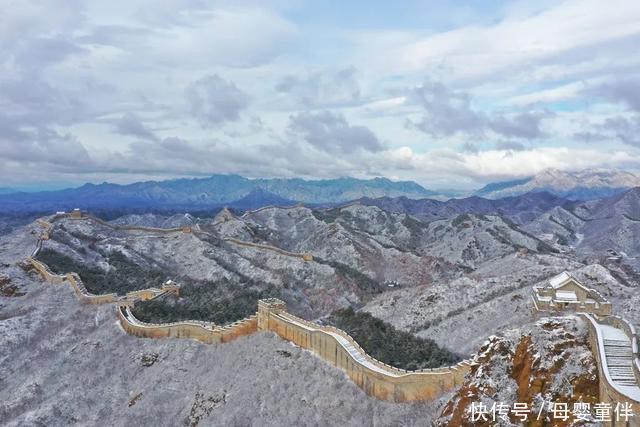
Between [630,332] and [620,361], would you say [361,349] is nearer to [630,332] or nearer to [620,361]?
[630,332]

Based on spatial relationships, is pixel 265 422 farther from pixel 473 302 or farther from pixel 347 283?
pixel 347 283

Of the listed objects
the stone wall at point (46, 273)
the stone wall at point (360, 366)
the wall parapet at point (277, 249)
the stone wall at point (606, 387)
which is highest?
the wall parapet at point (277, 249)

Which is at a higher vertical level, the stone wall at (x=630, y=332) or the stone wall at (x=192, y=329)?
the stone wall at (x=630, y=332)

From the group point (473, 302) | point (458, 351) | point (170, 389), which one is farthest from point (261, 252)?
point (170, 389)

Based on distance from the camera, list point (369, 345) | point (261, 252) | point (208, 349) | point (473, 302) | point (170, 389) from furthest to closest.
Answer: point (261, 252), point (473, 302), point (369, 345), point (208, 349), point (170, 389)

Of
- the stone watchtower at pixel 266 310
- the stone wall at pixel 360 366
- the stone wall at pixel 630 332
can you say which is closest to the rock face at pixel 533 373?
the stone wall at pixel 630 332

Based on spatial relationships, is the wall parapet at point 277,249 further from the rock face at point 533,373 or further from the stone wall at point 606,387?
the stone wall at point 606,387

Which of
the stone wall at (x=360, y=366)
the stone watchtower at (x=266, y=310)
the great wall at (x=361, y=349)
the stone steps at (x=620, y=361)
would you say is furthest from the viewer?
the stone watchtower at (x=266, y=310)
